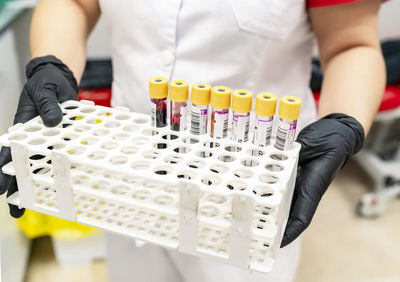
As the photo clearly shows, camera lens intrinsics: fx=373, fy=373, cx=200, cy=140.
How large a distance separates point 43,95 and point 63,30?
0.74 feet

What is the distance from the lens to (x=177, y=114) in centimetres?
58

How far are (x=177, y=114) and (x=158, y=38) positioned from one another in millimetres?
203

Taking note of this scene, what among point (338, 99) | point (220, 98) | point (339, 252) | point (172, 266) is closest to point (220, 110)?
point (220, 98)

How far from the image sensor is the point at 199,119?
0.57 m

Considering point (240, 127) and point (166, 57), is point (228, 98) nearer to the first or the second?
point (240, 127)

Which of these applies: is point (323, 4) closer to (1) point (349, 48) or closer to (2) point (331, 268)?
(1) point (349, 48)

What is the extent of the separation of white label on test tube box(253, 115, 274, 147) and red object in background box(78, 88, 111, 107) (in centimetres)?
106

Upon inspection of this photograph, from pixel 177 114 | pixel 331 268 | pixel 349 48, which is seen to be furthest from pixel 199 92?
pixel 331 268

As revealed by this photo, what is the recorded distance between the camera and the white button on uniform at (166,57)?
0.71 metres

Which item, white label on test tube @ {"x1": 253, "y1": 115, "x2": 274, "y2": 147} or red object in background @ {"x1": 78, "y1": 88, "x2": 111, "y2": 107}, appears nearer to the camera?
white label on test tube @ {"x1": 253, "y1": 115, "x2": 274, "y2": 147}

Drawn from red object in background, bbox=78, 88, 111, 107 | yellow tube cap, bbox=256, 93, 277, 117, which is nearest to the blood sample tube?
yellow tube cap, bbox=256, 93, 277, 117

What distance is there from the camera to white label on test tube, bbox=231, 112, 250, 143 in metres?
0.54

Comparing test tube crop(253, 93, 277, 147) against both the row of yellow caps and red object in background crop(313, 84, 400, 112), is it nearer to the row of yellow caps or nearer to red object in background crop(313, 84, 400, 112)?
the row of yellow caps

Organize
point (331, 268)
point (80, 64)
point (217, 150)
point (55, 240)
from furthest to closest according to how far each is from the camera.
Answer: point (331, 268) < point (55, 240) < point (80, 64) < point (217, 150)
